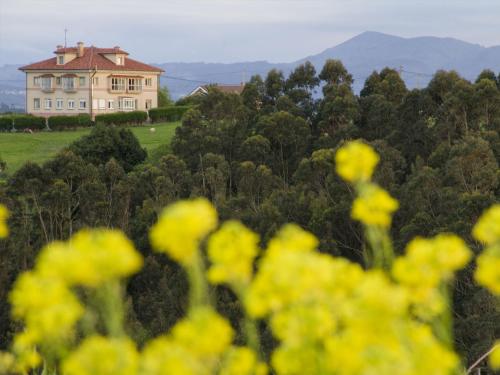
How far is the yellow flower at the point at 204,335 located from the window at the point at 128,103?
223 feet

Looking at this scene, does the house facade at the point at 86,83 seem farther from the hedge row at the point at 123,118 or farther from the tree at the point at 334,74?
the tree at the point at 334,74

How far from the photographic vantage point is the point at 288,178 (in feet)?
93.1

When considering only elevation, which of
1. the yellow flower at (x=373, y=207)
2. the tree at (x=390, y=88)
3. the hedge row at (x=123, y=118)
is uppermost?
the yellow flower at (x=373, y=207)

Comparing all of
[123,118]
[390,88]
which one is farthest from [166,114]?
[390,88]

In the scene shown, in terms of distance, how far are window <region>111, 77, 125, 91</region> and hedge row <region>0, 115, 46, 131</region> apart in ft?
45.8

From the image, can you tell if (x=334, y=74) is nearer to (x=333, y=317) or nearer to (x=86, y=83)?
(x=333, y=317)

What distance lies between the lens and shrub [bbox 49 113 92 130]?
179 ft

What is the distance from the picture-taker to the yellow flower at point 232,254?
2195 millimetres

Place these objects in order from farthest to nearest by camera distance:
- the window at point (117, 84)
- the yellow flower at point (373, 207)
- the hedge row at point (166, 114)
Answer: the window at point (117, 84) → the hedge row at point (166, 114) → the yellow flower at point (373, 207)

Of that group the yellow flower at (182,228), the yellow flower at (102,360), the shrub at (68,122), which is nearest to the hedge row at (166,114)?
the shrub at (68,122)

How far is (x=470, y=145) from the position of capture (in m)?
21.3

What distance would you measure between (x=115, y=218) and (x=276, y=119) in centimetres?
765

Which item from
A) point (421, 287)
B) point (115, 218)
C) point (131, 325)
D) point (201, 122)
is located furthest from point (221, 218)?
point (421, 287)

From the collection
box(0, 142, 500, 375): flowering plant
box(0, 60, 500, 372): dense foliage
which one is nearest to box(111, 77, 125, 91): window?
box(0, 60, 500, 372): dense foliage
